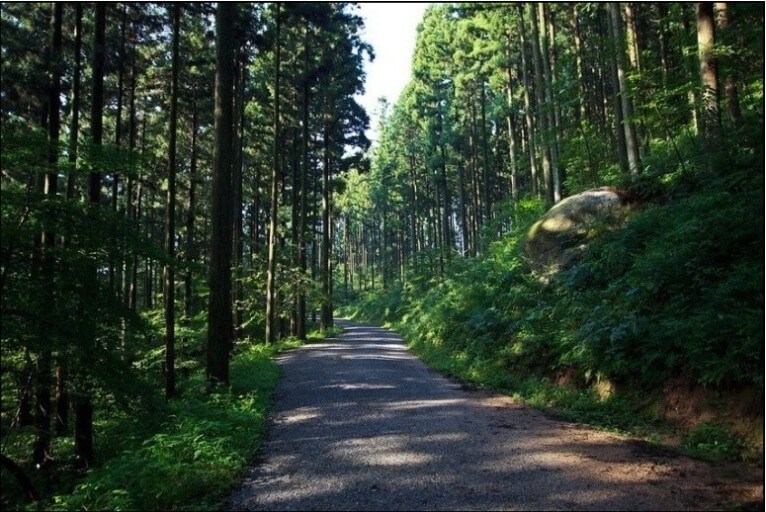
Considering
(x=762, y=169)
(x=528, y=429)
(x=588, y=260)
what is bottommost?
(x=528, y=429)

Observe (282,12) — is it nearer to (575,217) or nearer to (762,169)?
(575,217)

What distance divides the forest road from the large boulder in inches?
220

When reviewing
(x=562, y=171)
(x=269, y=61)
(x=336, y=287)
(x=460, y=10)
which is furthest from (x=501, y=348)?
(x=336, y=287)

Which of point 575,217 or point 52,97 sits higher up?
point 52,97

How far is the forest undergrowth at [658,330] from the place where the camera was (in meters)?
5.45

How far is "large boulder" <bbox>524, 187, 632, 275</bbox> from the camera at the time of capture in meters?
12.1

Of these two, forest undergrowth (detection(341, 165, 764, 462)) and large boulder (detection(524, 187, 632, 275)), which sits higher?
large boulder (detection(524, 187, 632, 275))

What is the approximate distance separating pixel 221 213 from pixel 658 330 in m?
8.27

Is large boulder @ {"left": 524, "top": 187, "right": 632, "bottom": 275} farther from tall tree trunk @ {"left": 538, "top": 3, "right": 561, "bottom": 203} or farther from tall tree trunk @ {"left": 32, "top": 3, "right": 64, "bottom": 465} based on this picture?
tall tree trunk @ {"left": 32, "top": 3, "right": 64, "bottom": 465}

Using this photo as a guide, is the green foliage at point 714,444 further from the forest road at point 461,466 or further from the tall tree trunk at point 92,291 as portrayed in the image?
the tall tree trunk at point 92,291

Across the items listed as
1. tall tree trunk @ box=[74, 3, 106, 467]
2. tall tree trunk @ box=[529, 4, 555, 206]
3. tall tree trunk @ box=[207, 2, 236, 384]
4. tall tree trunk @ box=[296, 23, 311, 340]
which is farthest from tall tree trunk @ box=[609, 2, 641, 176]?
tall tree trunk @ box=[74, 3, 106, 467]

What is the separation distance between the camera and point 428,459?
208 inches

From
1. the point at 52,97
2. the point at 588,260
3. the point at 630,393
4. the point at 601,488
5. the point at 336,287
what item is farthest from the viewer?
the point at 336,287

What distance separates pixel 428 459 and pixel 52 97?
1003cm
